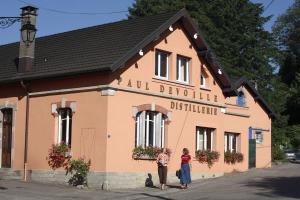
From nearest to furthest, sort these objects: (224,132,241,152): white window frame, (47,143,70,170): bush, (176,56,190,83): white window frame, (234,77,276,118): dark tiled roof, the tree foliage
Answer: (47,143,70,170): bush, (176,56,190,83): white window frame, (224,132,241,152): white window frame, (234,77,276,118): dark tiled roof, the tree foliage

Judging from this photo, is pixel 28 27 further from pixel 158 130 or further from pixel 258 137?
pixel 258 137

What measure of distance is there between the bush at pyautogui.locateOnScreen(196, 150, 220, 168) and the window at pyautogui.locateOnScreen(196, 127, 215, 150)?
47 cm

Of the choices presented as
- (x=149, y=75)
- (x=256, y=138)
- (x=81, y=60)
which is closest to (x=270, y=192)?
(x=149, y=75)

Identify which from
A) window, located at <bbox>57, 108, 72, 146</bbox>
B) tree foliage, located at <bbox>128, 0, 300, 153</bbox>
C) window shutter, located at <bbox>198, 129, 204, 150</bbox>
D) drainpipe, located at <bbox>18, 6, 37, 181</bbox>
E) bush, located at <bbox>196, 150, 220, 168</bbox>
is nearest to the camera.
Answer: window, located at <bbox>57, 108, 72, 146</bbox>

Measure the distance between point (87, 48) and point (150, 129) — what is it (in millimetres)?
4197

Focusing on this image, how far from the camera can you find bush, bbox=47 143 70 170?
2266 centimetres

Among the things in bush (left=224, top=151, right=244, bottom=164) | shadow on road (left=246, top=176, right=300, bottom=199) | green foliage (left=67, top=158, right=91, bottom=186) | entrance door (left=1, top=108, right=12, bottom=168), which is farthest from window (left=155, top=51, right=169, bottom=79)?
bush (left=224, top=151, right=244, bottom=164)

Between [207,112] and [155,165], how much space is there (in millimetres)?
4684

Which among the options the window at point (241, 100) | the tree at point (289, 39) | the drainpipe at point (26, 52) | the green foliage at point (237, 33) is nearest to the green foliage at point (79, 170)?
the drainpipe at point (26, 52)

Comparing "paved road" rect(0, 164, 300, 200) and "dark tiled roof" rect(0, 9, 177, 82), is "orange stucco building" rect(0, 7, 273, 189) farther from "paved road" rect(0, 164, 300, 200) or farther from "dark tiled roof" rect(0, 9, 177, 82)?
"paved road" rect(0, 164, 300, 200)

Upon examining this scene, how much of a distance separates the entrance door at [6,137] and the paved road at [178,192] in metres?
2.21

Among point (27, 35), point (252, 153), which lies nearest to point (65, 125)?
point (27, 35)

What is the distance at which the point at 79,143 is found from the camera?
22.4 metres

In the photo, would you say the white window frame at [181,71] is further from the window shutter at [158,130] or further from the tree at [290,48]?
the tree at [290,48]
